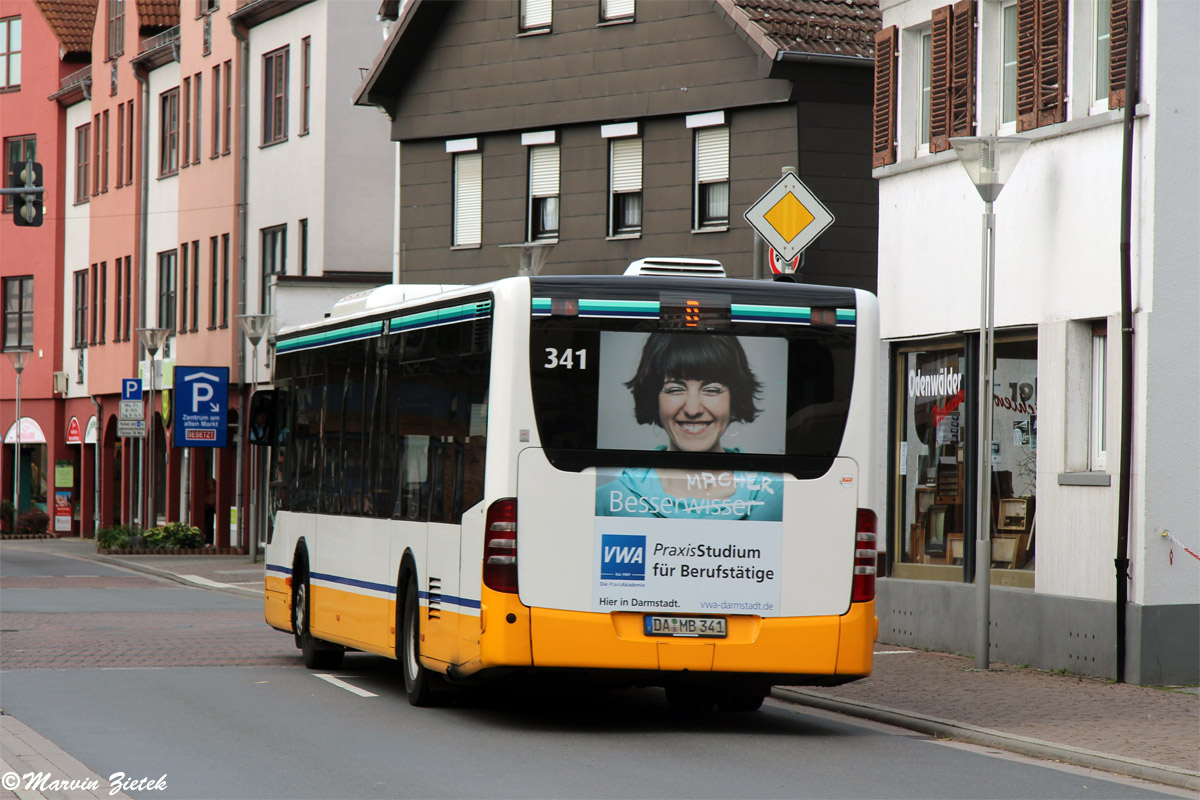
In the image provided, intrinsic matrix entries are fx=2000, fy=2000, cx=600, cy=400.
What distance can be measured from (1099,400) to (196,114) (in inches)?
1451

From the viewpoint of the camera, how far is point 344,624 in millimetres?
15844

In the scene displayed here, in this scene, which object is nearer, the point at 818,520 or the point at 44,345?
the point at 818,520

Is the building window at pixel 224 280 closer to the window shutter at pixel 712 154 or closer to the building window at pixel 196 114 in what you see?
the building window at pixel 196 114

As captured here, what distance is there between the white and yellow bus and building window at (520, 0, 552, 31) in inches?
799

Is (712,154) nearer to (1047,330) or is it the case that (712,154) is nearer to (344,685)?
(1047,330)

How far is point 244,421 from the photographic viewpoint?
45.3 metres

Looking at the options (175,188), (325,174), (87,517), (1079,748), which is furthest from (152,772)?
(87,517)

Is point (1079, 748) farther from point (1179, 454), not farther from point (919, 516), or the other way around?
point (919, 516)

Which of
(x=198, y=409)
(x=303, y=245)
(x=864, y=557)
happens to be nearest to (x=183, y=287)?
(x=303, y=245)

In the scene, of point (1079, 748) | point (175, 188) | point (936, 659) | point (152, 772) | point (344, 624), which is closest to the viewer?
point (152, 772)

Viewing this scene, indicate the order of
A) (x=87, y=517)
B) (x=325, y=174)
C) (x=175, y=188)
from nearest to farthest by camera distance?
(x=325, y=174) → (x=175, y=188) → (x=87, y=517)

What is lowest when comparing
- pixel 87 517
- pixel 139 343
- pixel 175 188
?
pixel 87 517

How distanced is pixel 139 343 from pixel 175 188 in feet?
15.2

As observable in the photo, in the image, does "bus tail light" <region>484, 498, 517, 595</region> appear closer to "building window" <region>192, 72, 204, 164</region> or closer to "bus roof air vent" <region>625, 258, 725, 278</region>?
"bus roof air vent" <region>625, 258, 725, 278</region>
